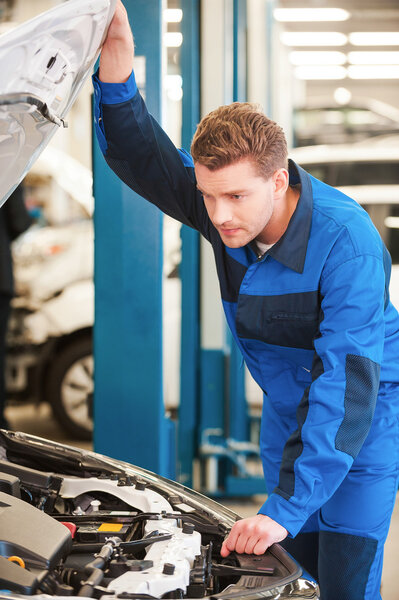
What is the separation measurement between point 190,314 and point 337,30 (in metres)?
10.3

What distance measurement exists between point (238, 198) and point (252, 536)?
2.31ft

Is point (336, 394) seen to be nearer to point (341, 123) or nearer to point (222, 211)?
point (222, 211)

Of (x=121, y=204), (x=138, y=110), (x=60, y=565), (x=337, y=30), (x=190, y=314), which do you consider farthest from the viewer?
(x=337, y=30)

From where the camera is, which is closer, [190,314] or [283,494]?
[283,494]

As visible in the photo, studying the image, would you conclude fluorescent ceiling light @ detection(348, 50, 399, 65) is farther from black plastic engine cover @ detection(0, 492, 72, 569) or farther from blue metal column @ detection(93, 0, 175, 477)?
black plastic engine cover @ detection(0, 492, 72, 569)

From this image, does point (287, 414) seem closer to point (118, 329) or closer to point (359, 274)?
point (359, 274)

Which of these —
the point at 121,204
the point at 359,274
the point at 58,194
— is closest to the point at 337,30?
the point at 58,194

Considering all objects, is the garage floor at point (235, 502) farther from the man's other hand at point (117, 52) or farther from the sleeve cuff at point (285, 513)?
the man's other hand at point (117, 52)

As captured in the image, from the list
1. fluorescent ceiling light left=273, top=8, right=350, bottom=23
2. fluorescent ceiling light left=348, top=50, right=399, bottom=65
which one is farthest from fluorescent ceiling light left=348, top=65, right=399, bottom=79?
fluorescent ceiling light left=273, top=8, right=350, bottom=23

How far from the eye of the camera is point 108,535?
1.59m

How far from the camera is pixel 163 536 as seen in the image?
152cm

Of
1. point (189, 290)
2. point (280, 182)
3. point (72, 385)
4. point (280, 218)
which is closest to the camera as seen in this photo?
point (280, 182)

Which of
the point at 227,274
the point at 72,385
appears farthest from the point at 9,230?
the point at 227,274

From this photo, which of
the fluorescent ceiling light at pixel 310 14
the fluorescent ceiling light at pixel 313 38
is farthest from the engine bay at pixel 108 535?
the fluorescent ceiling light at pixel 313 38
